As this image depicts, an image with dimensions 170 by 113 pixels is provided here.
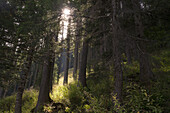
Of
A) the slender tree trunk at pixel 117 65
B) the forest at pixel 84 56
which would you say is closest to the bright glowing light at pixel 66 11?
the forest at pixel 84 56

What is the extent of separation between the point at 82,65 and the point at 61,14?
4.57 metres

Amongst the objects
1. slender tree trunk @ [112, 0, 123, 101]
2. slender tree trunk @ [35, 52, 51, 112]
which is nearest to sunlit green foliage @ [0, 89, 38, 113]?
slender tree trunk @ [35, 52, 51, 112]

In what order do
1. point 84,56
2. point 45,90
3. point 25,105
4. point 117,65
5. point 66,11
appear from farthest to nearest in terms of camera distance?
1. point 84,56
2. point 25,105
3. point 45,90
4. point 66,11
5. point 117,65

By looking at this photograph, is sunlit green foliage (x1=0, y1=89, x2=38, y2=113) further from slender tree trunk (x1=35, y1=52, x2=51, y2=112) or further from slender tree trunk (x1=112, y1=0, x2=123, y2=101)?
slender tree trunk (x1=112, y1=0, x2=123, y2=101)

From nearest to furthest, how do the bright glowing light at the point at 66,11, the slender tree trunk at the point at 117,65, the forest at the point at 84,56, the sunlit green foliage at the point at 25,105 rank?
the slender tree trunk at the point at 117,65 → the forest at the point at 84,56 → the bright glowing light at the point at 66,11 → the sunlit green foliage at the point at 25,105

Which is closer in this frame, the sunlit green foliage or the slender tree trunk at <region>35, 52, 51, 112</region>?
the slender tree trunk at <region>35, 52, 51, 112</region>

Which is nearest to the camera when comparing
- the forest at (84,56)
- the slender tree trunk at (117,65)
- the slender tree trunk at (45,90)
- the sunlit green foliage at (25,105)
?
the slender tree trunk at (117,65)

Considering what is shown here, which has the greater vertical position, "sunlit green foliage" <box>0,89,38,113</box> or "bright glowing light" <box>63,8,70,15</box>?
"bright glowing light" <box>63,8,70,15</box>

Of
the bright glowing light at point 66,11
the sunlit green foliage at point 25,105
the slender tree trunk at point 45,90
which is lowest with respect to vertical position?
the sunlit green foliage at point 25,105

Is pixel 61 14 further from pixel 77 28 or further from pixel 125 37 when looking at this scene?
pixel 125 37

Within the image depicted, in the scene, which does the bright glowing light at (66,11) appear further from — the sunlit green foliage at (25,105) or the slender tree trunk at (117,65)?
the sunlit green foliage at (25,105)

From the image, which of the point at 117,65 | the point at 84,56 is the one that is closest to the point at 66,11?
the point at 117,65

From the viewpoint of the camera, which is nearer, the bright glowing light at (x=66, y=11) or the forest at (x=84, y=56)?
the forest at (x=84, y=56)

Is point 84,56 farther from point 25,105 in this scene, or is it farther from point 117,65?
point 25,105
